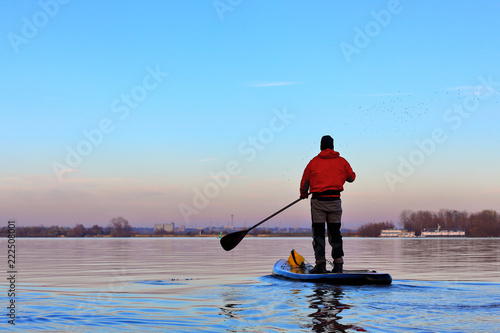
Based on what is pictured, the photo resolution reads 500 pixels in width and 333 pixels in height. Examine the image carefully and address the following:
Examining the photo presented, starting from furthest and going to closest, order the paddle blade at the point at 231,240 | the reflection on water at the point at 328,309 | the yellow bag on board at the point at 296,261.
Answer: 1. the yellow bag on board at the point at 296,261
2. the paddle blade at the point at 231,240
3. the reflection on water at the point at 328,309

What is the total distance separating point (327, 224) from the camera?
38.0ft

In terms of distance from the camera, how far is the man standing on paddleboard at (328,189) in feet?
37.1

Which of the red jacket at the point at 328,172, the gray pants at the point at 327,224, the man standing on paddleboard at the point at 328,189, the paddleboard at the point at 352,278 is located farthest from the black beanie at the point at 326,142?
the paddleboard at the point at 352,278

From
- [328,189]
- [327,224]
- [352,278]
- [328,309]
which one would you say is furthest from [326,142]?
[328,309]

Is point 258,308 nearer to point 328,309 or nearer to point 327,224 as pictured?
point 328,309

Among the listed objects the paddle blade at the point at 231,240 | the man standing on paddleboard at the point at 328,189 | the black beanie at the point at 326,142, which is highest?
the black beanie at the point at 326,142

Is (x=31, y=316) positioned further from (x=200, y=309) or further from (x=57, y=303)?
(x=200, y=309)

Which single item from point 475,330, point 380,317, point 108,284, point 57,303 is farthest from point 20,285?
point 475,330

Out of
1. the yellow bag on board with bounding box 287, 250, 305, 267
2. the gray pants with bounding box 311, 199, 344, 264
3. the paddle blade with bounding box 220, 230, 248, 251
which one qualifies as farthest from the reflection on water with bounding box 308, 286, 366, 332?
the paddle blade with bounding box 220, 230, 248, 251

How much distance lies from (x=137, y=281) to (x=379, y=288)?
5.84m

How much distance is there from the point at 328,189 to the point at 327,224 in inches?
31.7

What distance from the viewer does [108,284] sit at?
39.9 ft

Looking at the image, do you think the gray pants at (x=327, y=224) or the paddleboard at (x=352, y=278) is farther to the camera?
the gray pants at (x=327, y=224)

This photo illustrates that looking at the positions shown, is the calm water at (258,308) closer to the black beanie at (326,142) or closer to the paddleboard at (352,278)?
the paddleboard at (352,278)
